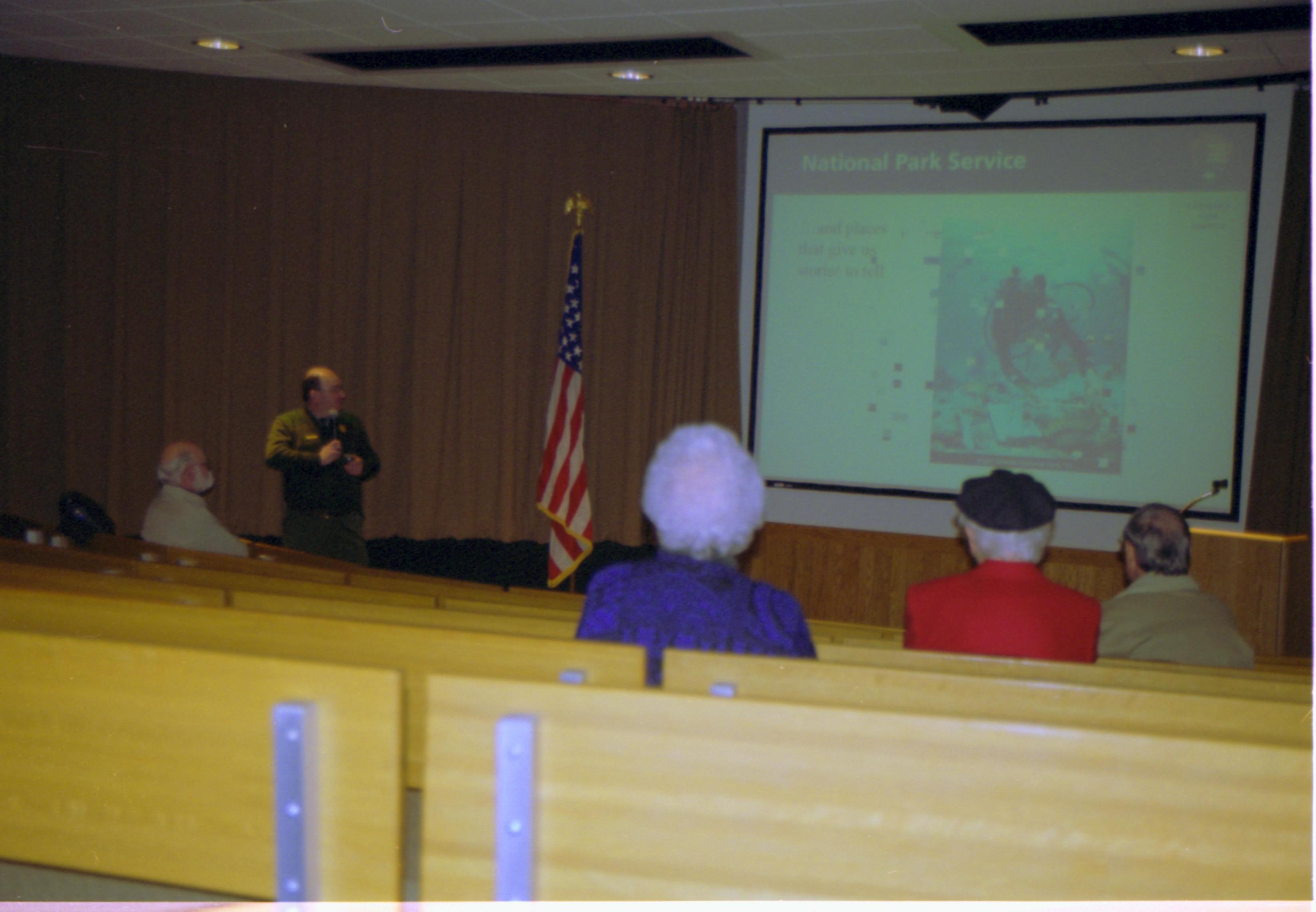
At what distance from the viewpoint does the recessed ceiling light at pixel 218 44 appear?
6.34 metres

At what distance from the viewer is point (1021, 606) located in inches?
94.4

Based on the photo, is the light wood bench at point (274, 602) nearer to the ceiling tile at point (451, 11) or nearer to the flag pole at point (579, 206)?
the ceiling tile at point (451, 11)

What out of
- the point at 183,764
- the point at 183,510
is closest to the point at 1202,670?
the point at 183,764

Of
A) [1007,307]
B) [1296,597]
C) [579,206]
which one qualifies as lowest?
[1296,597]

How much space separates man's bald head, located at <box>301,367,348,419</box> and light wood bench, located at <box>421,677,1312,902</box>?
482 centimetres

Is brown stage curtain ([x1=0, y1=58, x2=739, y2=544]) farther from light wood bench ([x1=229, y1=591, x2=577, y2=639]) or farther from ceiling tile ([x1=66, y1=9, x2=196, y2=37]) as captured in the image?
light wood bench ([x1=229, y1=591, x2=577, y2=639])

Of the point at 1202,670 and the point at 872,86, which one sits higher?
the point at 872,86

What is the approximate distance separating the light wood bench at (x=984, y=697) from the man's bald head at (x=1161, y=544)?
1611 millimetres

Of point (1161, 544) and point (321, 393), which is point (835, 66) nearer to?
point (321, 393)

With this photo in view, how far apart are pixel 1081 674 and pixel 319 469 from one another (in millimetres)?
4736

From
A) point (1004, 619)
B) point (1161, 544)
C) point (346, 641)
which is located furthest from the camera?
point (1161, 544)

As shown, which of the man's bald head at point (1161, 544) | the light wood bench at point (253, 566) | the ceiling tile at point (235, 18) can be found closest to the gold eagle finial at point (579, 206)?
the ceiling tile at point (235, 18)

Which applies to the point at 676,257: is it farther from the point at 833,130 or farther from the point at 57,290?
the point at 57,290

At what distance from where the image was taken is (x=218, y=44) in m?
6.42
